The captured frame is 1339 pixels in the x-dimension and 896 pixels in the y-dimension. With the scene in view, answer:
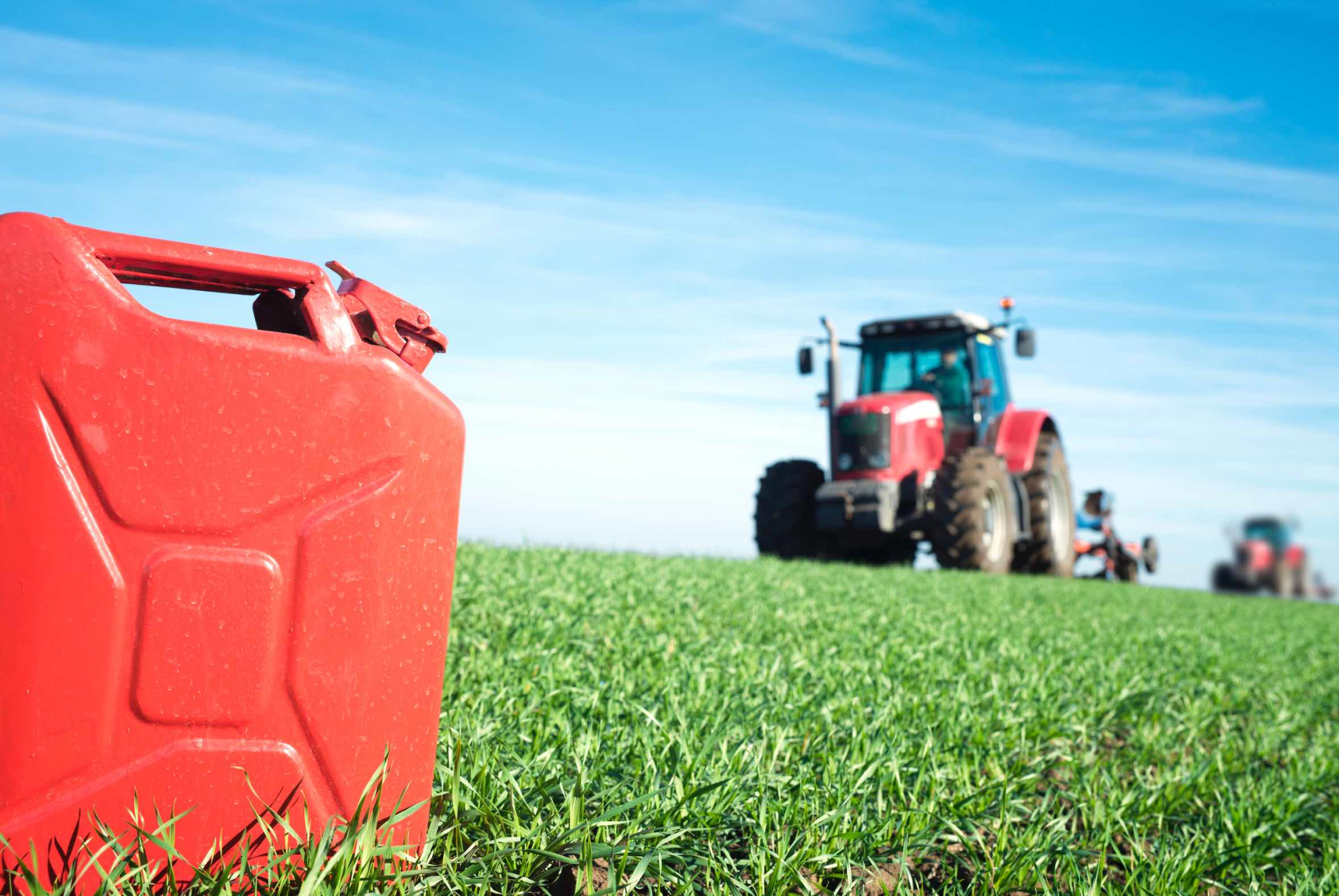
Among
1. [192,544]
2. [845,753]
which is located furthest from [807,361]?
[192,544]

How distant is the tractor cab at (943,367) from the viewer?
9930 millimetres

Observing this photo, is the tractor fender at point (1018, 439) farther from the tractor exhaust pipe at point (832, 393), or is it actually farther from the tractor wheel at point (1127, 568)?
the tractor wheel at point (1127, 568)

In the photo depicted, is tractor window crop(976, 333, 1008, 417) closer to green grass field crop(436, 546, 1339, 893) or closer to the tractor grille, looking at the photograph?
the tractor grille

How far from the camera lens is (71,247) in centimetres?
136

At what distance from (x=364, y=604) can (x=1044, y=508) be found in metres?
10.3

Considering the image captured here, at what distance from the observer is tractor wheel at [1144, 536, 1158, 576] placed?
50.5ft

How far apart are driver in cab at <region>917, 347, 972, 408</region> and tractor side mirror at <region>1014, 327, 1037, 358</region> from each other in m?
0.62

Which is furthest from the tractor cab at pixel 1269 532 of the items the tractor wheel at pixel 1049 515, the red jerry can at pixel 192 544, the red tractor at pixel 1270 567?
the red jerry can at pixel 192 544

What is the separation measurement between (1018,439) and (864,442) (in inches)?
92.6

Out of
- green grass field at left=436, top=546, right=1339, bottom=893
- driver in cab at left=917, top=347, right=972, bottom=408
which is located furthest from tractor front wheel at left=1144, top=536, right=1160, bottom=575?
green grass field at left=436, top=546, right=1339, bottom=893

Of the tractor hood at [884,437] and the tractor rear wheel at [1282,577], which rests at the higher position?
the tractor hood at [884,437]

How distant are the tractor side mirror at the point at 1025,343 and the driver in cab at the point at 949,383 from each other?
620mm

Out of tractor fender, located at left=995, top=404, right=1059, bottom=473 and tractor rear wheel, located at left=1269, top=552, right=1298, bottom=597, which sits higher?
tractor fender, located at left=995, top=404, right=1059, bottom=473

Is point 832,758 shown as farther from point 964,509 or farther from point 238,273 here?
point 964,509
